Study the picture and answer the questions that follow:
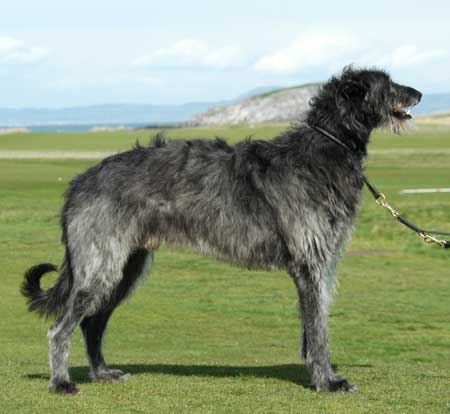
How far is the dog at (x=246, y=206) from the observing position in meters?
8.75

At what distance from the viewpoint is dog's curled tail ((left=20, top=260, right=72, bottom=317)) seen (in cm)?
910

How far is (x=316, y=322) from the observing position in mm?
8820

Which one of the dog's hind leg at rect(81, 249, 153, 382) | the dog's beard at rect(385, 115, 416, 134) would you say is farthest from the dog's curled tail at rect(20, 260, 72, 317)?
the dog's beard at rect(385, 115, 416, 134)

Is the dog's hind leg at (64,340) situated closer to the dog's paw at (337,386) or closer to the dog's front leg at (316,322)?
the dog's front leg at (316,322)

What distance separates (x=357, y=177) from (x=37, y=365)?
4.26 metres

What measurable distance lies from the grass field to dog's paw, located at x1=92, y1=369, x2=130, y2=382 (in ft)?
0.43

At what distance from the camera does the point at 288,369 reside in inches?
405

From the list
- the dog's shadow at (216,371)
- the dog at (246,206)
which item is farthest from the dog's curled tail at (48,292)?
the dog's shadow at (216,371)

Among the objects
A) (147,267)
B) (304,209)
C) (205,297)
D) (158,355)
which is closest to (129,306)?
(205,297)

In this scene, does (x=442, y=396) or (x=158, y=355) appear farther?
(x=158, y=355)

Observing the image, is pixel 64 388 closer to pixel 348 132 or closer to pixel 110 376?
pixel 110 376

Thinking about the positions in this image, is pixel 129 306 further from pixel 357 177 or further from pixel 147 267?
pixel 357 177

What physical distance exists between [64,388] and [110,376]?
2.84 feet

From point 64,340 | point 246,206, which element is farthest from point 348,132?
point 64,340
